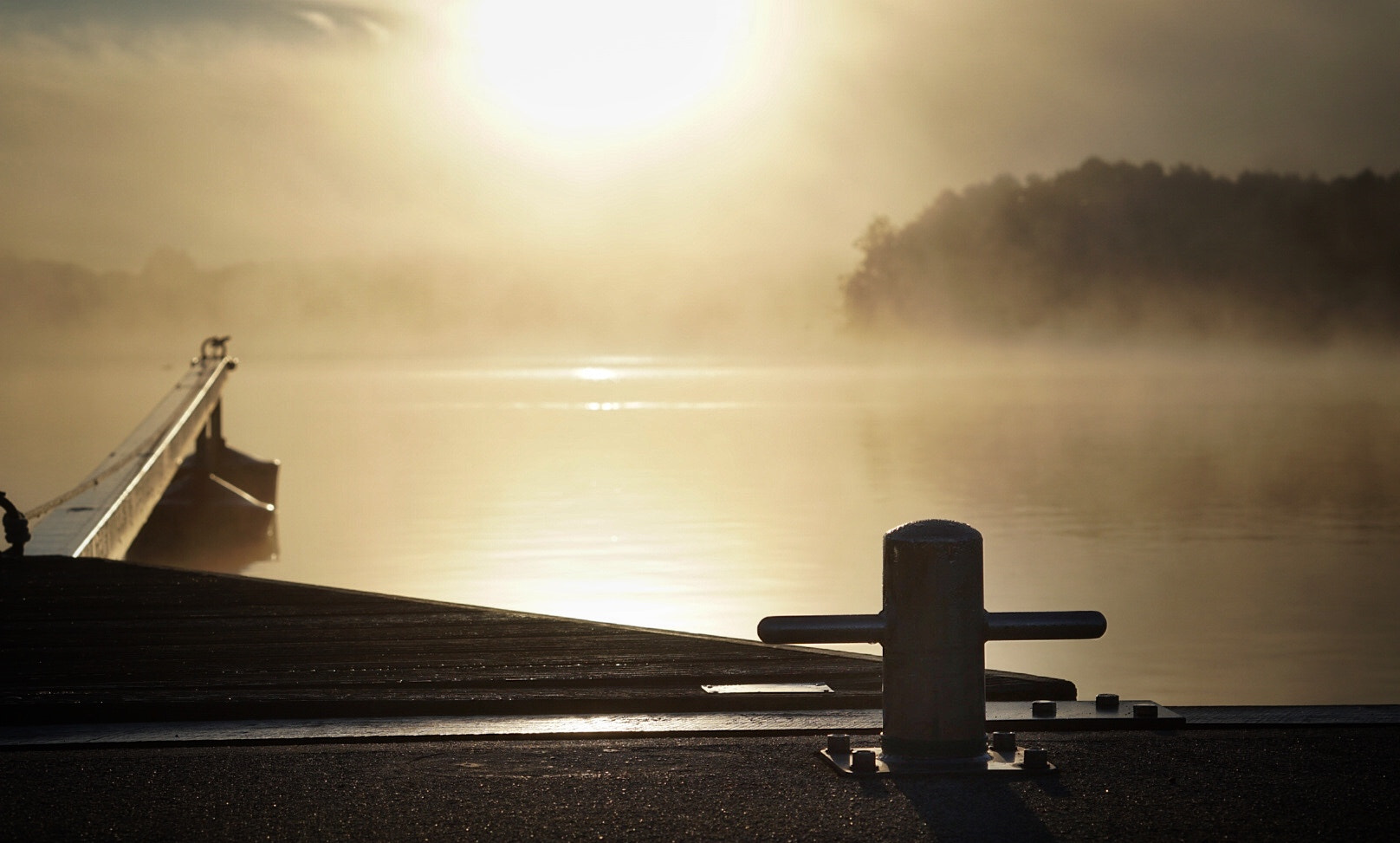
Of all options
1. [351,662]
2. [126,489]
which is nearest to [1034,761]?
[351,662]

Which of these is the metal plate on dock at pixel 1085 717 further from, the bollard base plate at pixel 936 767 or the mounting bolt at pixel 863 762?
the mounting bolt at pixel 863 762

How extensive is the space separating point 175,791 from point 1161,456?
97353mm

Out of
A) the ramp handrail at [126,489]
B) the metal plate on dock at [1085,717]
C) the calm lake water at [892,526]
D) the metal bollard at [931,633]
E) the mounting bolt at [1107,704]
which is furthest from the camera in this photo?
the calm lake water at [892,526]

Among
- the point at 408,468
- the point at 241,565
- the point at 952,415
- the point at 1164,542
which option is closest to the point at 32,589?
the point at 241,565

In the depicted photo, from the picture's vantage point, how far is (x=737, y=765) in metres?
5.58

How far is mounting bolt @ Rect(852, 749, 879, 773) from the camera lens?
5.38 meters

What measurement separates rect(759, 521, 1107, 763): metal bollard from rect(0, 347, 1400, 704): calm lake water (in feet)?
70.8

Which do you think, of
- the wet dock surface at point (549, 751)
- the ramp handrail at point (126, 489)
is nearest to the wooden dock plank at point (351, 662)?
the wet dock surface at point (549, 751)

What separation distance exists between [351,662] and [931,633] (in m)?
3.60

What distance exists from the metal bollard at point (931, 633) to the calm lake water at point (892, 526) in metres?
21.6

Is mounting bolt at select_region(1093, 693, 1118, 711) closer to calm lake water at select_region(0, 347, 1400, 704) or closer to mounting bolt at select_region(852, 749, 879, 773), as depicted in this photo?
mounting bolt at select_region(852, 749, 879, 773)

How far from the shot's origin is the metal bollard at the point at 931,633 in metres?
5.34

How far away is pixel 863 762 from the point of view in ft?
Result: 17.7

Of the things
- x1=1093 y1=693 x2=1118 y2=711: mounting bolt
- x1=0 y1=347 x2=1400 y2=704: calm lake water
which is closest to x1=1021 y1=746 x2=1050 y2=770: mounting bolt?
x1=1093 y1=693 x2=1118 y2=711: mounting bolt
